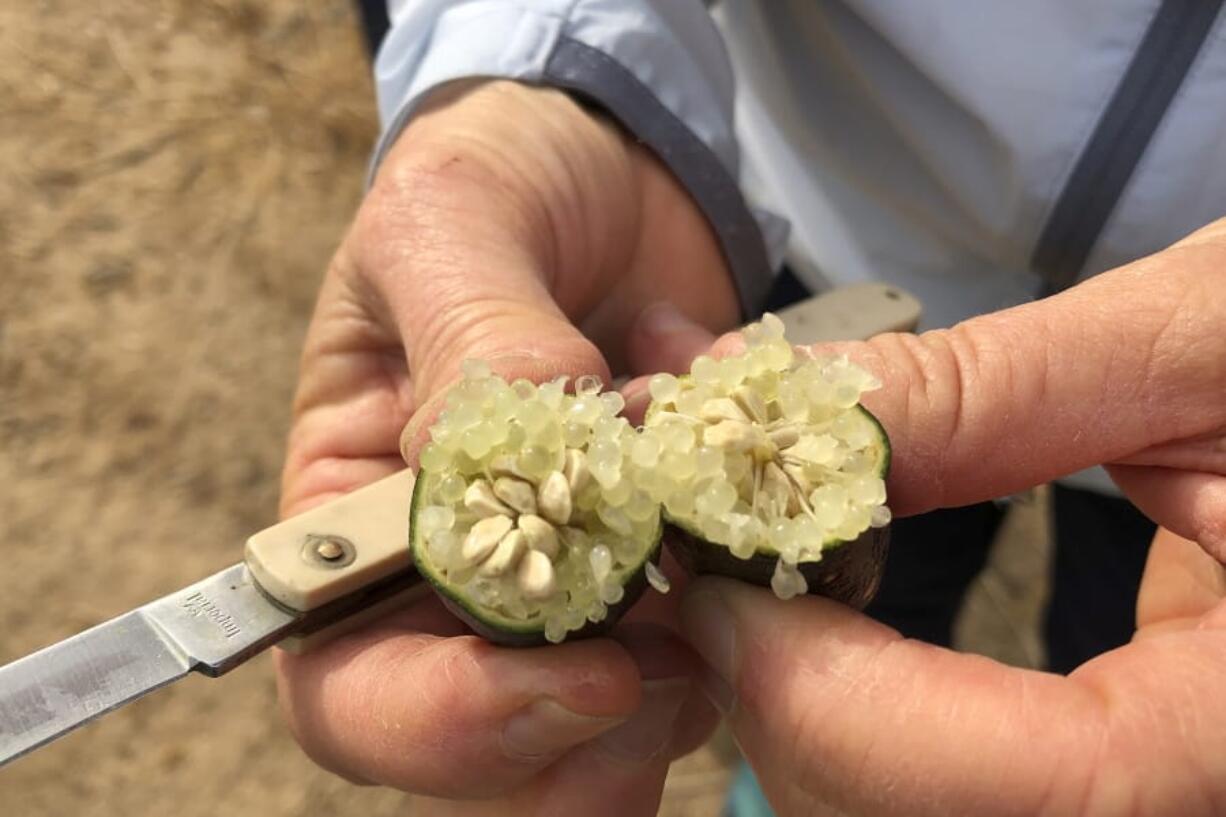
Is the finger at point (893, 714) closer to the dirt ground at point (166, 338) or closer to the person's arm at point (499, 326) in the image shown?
the person's arm at point (499, 326)

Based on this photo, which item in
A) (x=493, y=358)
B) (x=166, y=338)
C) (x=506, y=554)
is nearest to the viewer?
(x=506, y=554)

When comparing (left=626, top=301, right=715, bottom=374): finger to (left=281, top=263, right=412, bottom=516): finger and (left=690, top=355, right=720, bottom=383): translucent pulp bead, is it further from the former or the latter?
(left=690, top=355, right=720, bottom=383): translucent pulp bead

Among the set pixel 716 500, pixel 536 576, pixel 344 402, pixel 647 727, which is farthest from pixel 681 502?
pixel 344 402

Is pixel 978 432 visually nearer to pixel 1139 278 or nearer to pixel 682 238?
pixel 1139 278

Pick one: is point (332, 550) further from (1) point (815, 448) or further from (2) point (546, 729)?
(1) point (815, 448)

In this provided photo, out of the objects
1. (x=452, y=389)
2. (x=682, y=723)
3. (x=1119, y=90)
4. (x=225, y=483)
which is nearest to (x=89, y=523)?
(x=225, y=483)

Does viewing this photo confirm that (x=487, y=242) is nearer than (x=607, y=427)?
No

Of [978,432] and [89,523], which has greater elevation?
[978,432]

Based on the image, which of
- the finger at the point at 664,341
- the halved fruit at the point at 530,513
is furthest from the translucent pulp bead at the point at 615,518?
the finger at the point at 664,341
